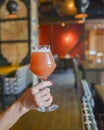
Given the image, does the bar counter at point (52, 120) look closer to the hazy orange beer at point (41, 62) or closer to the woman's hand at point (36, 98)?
the hazy orange beer at point (41, 62)

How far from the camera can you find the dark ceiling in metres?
9.56

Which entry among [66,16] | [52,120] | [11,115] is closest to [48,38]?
[66,16]

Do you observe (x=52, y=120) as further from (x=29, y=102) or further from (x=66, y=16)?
(x=66, y=16)

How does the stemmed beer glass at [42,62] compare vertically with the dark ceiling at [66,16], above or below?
below

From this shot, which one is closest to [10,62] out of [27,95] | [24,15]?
[24,15]

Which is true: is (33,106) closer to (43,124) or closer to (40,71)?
(40,71)

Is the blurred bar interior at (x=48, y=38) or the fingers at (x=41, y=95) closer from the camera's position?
the fingers at (x=41, y=95)

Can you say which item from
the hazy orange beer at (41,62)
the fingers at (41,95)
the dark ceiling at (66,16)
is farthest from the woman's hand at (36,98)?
the dark ceiling at (66,16)

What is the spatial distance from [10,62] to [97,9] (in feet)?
17.4

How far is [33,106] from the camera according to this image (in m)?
0.85

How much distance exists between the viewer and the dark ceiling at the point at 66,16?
9.56m

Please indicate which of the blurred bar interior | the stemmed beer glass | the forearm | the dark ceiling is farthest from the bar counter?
the dark ceiling

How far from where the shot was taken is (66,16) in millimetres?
11719

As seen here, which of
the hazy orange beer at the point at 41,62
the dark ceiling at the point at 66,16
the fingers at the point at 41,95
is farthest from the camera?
the dark ceiling at the point at 66,16
